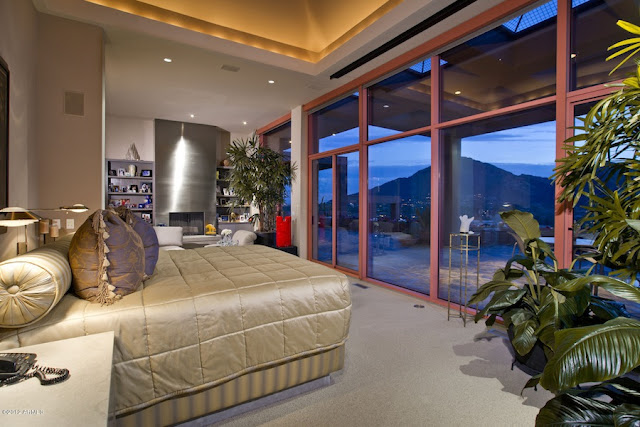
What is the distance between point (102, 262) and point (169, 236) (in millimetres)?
4095

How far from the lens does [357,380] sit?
7.57ft

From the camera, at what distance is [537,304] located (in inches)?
94.3

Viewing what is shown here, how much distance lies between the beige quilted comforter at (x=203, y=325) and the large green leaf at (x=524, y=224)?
4.58 ft

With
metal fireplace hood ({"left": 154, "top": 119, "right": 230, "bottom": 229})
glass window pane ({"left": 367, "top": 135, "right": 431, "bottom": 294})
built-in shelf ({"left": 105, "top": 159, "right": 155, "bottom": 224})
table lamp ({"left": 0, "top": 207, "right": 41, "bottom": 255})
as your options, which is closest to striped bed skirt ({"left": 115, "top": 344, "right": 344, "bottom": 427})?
table lamp ({"left": 0, "top": 207, "right": 41, "bottom": 255})

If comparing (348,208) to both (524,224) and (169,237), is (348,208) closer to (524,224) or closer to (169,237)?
(169,237)

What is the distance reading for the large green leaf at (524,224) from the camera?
8.09 feet

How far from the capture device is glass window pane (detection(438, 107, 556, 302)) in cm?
318

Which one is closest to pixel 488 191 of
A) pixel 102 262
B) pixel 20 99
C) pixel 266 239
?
pixel 102 262

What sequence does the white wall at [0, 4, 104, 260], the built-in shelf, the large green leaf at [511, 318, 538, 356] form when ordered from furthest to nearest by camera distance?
the built-in shelf < the white wall at [0, 4, 104, 260] < the large green leaf at [511, 318, 538, 356]

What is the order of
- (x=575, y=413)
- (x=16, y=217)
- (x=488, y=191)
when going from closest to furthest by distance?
(x=575, y=413)
(x=16, y=217)
(x=488, y=191)

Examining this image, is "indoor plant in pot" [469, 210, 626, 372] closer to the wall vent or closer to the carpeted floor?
the carpeted floor

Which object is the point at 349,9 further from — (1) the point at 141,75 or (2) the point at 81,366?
(2) the point at 81,366

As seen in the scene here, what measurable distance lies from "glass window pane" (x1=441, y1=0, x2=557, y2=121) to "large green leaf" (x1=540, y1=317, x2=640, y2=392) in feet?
8.90

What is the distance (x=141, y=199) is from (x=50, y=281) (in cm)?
713
